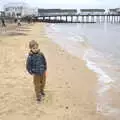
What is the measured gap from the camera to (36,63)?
898 centimetres

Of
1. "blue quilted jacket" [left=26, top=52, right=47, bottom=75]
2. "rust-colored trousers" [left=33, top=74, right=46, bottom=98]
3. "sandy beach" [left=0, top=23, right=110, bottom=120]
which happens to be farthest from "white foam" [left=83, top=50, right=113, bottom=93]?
"blue quilted jacket" [left=26, top=52, right=47, bottom=75]

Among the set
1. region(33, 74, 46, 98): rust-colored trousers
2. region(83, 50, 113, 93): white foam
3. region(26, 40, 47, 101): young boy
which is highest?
region(26, 40, 47, 101): young boy

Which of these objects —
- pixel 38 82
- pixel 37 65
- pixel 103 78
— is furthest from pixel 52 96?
pixel 103 78

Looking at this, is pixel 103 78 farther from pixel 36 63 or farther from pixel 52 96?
pixel 36 63

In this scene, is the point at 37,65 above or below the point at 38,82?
above

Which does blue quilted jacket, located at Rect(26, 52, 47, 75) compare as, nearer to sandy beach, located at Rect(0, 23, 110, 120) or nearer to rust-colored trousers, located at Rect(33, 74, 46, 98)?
rust-colored trousers, located at Rect(33, 74, 46, 98)

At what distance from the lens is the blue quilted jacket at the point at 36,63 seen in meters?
8.92

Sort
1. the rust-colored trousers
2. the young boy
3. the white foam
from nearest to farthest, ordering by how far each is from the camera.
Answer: the young boy < the rust-colored trousers < the white foam

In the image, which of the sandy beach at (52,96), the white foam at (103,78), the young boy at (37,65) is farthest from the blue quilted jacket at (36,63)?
the white foam at (103,78)

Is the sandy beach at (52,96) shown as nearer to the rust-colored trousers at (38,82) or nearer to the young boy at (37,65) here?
the rust-colored trousers at (38,82)

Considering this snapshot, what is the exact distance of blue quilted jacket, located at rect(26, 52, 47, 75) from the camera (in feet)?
29.3

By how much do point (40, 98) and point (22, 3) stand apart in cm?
16035

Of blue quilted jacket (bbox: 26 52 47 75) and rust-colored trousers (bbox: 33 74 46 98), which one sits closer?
blue quilted jacket (bbox: 26 52 47 75)

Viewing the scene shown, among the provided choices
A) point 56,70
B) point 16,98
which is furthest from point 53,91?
point 56,70
